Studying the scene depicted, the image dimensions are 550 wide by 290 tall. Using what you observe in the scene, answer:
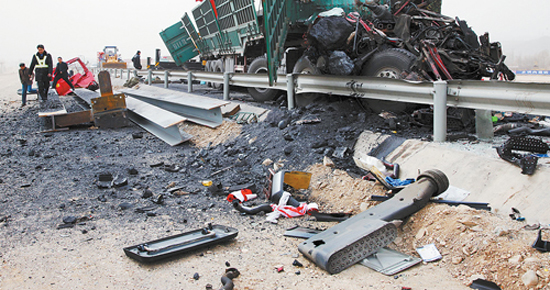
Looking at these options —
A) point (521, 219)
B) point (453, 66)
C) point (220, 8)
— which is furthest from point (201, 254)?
point (220, 8)

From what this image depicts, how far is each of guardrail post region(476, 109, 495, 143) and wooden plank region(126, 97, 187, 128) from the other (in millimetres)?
5015

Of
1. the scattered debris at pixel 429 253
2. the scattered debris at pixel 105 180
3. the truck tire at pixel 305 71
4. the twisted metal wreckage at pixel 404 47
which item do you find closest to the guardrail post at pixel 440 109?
the twisted metal wreckage at pixel 404 47

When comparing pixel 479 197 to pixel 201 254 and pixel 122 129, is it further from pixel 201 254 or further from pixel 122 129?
pixel 122 129

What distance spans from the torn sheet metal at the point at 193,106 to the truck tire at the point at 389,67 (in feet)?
10.1

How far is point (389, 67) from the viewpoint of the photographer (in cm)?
618

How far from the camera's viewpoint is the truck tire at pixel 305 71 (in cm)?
729

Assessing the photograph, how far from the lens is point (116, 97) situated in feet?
29.7

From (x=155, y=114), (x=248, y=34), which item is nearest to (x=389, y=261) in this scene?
(x=155, y=114)

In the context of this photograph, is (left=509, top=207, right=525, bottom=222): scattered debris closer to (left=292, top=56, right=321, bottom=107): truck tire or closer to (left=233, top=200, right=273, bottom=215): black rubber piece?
(left=233, top=200, right=273, bottom=215): black rubber piece

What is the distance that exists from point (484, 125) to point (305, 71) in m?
3.98

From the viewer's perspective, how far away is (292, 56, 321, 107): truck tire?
729 cm

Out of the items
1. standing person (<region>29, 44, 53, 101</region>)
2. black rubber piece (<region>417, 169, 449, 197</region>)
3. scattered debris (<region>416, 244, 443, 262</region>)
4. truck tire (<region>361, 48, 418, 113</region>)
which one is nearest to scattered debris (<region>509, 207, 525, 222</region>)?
black rubber piece (<region>417, 169, 449, 197</region>)

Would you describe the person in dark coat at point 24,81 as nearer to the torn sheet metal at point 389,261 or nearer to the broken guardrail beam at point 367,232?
the broken guardrail beam at point 367,232

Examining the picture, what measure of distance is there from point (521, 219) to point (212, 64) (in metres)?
13.6
